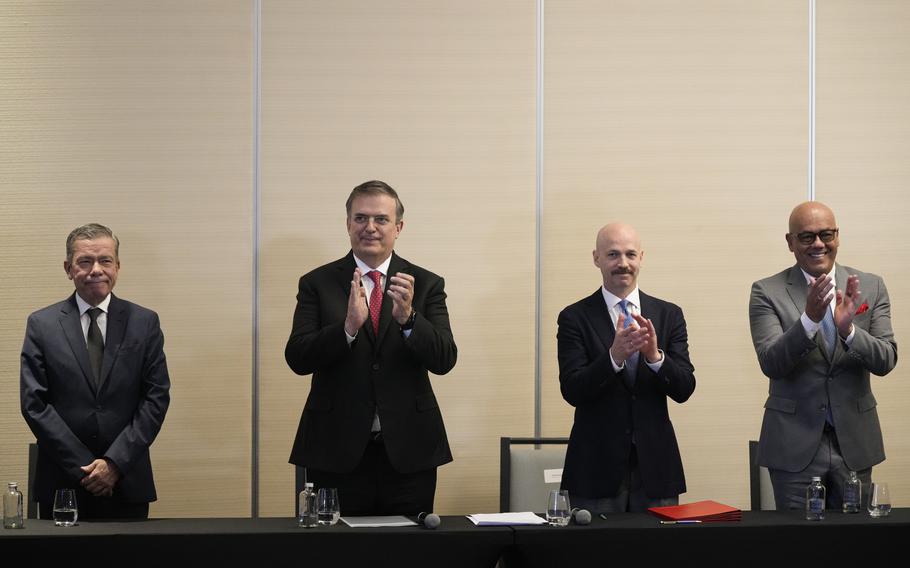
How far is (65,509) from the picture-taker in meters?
2.73

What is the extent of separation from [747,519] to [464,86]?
2467mm

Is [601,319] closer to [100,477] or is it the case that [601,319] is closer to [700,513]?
[700,513]

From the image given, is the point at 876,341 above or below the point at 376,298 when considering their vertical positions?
below

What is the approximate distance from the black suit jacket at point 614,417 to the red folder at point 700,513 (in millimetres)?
260

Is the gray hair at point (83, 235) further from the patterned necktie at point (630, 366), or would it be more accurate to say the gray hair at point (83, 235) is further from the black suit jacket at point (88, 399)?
the patterned necktie at point (630, 366)

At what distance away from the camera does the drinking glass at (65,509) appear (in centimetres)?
273

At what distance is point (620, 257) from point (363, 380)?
0.99m

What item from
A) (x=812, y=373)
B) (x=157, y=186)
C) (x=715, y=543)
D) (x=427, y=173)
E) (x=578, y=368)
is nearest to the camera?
(x=715, y=543)

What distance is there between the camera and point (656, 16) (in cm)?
472

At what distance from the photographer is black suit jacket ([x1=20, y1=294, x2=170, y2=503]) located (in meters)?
3.37

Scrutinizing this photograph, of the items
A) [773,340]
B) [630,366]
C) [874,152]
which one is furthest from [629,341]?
[874,152]

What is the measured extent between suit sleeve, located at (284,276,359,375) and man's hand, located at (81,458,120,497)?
705mm

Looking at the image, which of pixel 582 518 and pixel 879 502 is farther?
pixel 879 502

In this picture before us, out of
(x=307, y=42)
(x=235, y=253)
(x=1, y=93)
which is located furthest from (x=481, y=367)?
(x=1, y=93)
